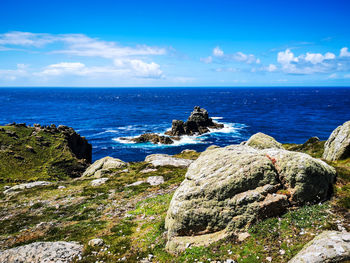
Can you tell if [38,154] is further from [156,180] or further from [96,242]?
[96,242]

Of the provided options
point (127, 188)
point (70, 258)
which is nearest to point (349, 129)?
point (127, 188)

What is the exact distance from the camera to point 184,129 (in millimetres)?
121500

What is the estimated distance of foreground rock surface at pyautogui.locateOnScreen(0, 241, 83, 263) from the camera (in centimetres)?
1578

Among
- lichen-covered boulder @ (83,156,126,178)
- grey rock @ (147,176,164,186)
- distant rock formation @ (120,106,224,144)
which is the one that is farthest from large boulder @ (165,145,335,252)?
distant rock formation @ (120,106,224,144)

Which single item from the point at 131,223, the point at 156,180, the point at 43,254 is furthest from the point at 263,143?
the point at 43,254

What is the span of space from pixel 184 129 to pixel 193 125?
6.39m

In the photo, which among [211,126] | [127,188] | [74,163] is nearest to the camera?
[127,188]

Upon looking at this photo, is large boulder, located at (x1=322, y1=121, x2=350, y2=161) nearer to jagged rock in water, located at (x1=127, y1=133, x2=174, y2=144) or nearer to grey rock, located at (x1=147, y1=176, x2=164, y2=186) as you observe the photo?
grey rock, located at (x1=147, y1=176, x2=164, y2=186)

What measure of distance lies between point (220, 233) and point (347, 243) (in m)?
7.33

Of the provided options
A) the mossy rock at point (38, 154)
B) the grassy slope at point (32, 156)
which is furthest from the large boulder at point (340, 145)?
the mossy rock at point (38, 154)

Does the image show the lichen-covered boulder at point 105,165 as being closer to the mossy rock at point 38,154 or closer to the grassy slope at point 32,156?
the grassy slope at point 32,156

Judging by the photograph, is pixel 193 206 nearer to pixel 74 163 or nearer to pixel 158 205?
pixel 158 205

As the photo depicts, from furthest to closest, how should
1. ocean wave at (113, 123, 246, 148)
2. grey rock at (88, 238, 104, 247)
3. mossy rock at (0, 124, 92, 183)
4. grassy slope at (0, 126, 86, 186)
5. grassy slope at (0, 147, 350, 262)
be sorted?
ocean wave at (113, 123, 246, 148) → mossy rock at (0, 124, 92, 183) → grassy slope at (0, 126, 86, 186) → grey rock at (88, 238, 104, 247) → grassy slope at (0, 147, 350, 262)

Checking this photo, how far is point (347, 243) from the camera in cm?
1087
